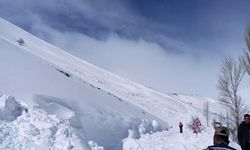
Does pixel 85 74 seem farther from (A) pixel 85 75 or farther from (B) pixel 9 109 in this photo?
(B) pixel 9 109

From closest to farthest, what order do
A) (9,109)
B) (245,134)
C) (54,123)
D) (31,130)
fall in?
(245,134)
(31,130)
(54,123)
(9,109)

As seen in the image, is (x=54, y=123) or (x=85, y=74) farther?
(x=85, y=74)

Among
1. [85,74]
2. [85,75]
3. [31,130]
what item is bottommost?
[31,130]

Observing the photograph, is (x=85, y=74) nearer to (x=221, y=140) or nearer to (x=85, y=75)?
(x=85, y=75)

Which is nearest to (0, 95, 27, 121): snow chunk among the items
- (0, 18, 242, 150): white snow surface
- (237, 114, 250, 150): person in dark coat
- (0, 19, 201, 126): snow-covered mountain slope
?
(0, 18, 242, 150): white snow surface

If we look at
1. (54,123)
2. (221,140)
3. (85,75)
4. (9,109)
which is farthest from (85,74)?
(221,140)

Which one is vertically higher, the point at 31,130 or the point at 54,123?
the point at 54,123

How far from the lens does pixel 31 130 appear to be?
16734 millimetres

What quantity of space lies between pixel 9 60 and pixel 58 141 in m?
19.5

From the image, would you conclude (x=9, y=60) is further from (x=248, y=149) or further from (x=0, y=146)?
(x=248, y=149)

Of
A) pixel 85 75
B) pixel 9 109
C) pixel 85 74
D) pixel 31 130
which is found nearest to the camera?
pixel 31 130

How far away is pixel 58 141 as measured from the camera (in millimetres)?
16234

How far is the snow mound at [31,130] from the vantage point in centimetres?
1555

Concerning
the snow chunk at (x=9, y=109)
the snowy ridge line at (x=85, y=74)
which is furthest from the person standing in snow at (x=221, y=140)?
the snowy ridge line at (x=85, y=74)
